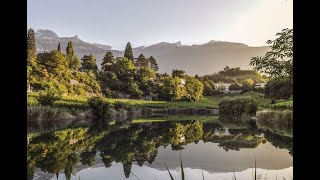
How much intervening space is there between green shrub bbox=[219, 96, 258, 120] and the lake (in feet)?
45.8

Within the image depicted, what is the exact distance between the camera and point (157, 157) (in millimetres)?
9070

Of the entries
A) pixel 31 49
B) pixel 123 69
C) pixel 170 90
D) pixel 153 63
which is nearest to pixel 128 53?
pixel 153 63

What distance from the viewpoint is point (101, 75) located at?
1638 inches

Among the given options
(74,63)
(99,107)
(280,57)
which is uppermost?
(74,63)

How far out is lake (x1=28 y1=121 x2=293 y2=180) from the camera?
6.82 m

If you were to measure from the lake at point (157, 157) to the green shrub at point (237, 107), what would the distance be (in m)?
14.0

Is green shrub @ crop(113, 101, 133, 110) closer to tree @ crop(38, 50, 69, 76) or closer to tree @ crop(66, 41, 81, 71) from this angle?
tree @ crop(38, 50, 69, 76)

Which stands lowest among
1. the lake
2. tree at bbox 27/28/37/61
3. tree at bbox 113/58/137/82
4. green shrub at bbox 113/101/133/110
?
the lake

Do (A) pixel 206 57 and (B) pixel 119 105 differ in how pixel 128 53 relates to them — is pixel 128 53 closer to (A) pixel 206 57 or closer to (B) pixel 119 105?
(B) pixel 119 105

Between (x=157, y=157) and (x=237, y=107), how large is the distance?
21.0 meters

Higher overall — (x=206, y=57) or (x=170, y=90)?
(x=206, y=57)

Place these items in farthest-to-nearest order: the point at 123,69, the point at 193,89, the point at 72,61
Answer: the point at 193,89 → the point at 123,69 → the point at 72,61

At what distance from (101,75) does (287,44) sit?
3831 cm

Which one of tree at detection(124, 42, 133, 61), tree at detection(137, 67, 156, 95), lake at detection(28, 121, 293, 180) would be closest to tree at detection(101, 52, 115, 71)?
tree at detection(137, 67, 156, 95)
